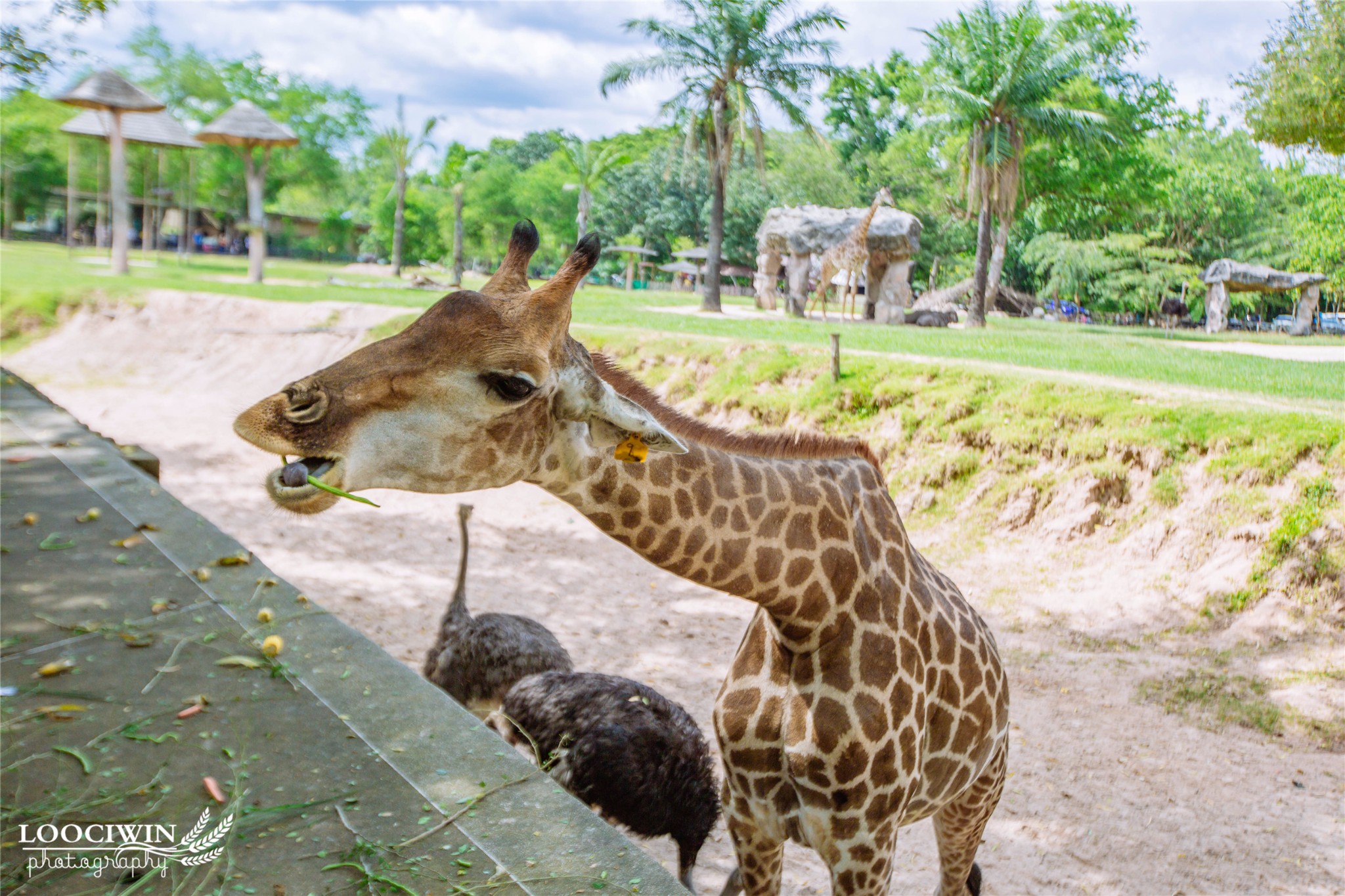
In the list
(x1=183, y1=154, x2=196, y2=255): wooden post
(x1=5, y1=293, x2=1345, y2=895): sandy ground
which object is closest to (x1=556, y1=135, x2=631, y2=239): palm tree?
(x1=5, y1=293, x2=1345, y2=895): sandy ground

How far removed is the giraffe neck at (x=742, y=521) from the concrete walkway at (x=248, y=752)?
33.3 inches

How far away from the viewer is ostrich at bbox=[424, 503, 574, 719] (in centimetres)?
461

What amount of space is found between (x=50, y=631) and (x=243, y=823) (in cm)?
181

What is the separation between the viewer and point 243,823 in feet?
8.89

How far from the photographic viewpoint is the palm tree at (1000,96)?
381 inches

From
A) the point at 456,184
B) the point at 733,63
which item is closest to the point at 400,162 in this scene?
the point at 456,184

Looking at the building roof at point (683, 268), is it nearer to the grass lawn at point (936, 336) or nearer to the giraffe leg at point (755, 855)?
the grass lawn at point (936, 336)

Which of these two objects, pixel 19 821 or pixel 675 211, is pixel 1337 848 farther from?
pixel 675 211

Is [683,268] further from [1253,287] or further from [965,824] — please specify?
[965,824]

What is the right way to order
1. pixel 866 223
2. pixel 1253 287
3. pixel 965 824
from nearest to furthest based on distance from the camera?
1. pixel 965 824
2. pixel 1253 287
3. pixel 866 223

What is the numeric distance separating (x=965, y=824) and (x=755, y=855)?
90 cm

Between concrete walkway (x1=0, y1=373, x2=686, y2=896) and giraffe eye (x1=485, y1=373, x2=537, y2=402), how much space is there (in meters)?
1.33

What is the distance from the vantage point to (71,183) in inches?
1235

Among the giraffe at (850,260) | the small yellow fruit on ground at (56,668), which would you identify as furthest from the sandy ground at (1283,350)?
the small yellow fruit on ground at (56,668)
